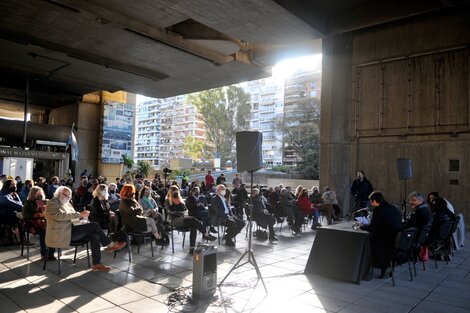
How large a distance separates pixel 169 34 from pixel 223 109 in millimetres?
28829

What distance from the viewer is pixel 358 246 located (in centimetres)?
505

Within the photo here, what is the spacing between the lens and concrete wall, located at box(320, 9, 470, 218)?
453 inches

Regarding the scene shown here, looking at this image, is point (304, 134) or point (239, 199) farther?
point (304, 134)

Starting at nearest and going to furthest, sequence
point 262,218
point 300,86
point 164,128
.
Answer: point 262,218 → point 300,86 → point 164,128

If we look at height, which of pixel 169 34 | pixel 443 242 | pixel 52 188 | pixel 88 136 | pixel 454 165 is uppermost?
pixel 169 34

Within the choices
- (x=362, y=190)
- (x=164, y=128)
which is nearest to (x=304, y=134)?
(x=362, y=190)

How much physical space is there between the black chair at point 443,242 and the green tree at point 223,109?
33609 mm

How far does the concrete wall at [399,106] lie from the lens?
11.5 meters

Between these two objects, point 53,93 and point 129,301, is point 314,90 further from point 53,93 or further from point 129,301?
point 129,301

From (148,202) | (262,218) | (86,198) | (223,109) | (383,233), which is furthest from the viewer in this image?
(223,109)

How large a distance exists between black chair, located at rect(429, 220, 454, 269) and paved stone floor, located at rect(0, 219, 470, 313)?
0.44 m

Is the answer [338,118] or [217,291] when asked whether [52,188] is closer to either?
[217,291]

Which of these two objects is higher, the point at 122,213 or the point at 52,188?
the point at 52,188

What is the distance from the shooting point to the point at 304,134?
33.3 metres
